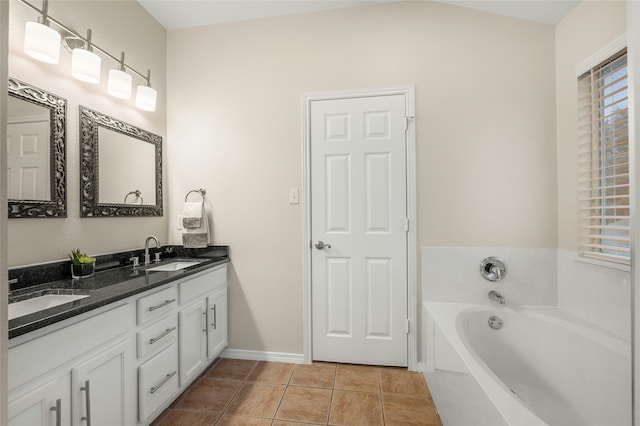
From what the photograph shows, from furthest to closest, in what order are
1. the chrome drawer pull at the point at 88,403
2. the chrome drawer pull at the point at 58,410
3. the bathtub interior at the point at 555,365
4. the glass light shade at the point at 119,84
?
the glass light shade at the point at 119,84 → the bathtub interior at the point at 555,365 → the chrome drawer pull at the point at 88,403 → the chrome drawer pull at the point at 58,410

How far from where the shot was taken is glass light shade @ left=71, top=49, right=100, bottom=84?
1601 millimetres

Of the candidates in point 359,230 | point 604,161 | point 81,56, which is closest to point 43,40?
point 81,56

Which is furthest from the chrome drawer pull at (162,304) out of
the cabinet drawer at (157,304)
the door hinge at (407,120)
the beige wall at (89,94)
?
the door hinge at (407,120)

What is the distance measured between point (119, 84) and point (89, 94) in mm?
187

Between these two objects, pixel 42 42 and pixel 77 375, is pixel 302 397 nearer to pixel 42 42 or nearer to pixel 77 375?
pixel 77 375

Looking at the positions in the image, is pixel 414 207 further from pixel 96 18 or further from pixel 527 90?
pixel 96 18

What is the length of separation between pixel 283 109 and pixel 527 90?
1.75 metres

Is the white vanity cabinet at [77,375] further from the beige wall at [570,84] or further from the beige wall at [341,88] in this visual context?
the beige wall at [570,84]

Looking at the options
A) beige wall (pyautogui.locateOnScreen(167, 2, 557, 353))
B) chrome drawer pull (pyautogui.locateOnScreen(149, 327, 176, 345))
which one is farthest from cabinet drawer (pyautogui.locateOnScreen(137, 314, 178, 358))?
beige wall (pyautogui.locateOnScreen(167, 2, 557, 353))

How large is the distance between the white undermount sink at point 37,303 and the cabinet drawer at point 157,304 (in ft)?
0.81

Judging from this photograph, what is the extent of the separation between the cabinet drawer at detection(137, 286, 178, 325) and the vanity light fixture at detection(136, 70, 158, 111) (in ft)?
4.54

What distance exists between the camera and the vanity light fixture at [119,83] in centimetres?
184

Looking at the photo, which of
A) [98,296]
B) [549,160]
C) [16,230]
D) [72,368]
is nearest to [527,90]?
[549,160]

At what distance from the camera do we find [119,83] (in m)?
1.86
